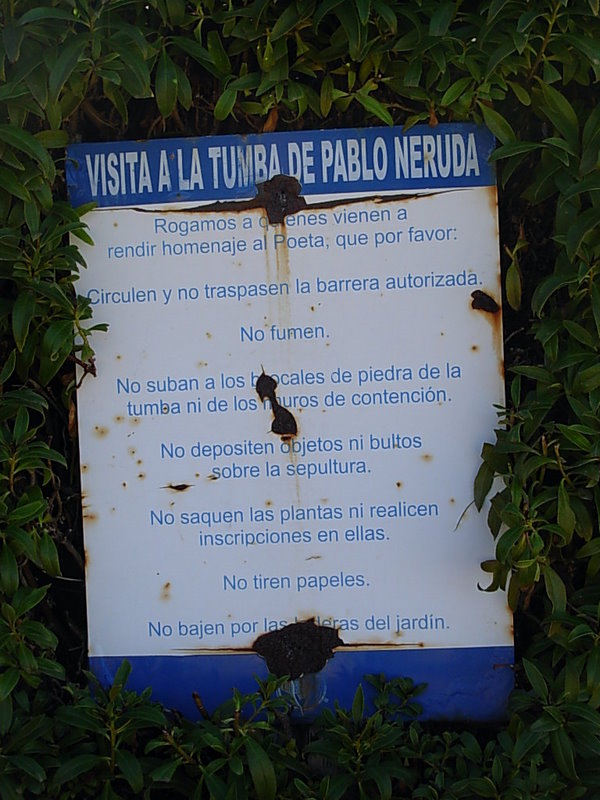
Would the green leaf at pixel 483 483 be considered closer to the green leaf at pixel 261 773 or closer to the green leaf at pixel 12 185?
the green leaf at pixel 261 773

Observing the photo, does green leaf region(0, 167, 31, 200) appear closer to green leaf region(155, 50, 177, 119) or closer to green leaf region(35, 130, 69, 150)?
green leaf region(35, 130, 69, 150)

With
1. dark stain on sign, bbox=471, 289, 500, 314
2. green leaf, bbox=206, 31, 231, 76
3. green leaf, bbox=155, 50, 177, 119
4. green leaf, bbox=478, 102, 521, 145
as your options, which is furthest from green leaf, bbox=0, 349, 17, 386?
green leaf, bbox=478, 102, 521, 145

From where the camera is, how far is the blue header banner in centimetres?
187

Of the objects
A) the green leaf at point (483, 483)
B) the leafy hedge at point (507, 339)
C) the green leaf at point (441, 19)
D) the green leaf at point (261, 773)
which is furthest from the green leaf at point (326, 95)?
the green leaf at point (261, 773)

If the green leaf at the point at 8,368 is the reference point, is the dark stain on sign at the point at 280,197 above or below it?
above

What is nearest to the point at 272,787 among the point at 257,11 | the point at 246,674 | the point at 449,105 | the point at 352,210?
the point at 246,674

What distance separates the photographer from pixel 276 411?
1.89 m

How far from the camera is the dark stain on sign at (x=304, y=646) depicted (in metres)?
1.89

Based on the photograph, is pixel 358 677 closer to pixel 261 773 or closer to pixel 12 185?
pixel 261 773

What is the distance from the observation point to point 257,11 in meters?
1.74

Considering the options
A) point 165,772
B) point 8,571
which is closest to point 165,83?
point 8,571

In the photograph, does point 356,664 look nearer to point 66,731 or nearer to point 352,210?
point 66,731

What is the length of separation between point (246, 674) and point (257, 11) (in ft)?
4.66

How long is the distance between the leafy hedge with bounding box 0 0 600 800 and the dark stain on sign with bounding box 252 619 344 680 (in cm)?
7
